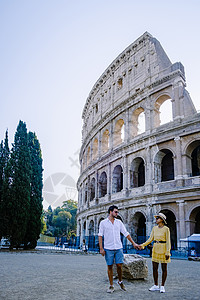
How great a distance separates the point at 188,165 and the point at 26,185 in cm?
1136

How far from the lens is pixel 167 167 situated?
2044 centimetres

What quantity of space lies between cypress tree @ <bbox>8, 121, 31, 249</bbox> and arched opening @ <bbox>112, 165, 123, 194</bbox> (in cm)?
662

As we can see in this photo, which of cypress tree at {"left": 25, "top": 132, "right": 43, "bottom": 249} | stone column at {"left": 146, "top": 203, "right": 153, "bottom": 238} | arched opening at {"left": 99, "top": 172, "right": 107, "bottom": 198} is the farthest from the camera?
arched opening at {"left": 99, "top": 172, "right": 107, "bottom": 198}

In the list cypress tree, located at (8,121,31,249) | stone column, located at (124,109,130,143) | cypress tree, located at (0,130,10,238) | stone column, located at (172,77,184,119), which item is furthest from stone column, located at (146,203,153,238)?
cypress tree, located at (0,130,10,238)

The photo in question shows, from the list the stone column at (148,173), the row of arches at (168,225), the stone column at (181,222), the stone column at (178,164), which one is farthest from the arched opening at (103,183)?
the stone column at (181,222)

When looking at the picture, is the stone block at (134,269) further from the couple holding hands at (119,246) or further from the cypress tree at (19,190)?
the cypress tree at (19,190)

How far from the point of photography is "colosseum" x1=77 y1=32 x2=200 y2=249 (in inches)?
674

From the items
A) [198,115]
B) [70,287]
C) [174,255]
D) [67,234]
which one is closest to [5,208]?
[174,255]

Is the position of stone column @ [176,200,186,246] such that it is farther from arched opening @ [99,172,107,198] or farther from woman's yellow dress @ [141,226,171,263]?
woman's yellow dress @ [141,226,171,263]

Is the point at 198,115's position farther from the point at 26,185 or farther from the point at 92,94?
the point at 92,94

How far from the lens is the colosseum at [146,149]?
674 inches

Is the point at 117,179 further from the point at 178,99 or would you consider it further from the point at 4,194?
the point at 4,194

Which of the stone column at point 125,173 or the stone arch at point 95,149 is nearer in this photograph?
the stone column at point 125,173

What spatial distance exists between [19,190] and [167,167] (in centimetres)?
1072
